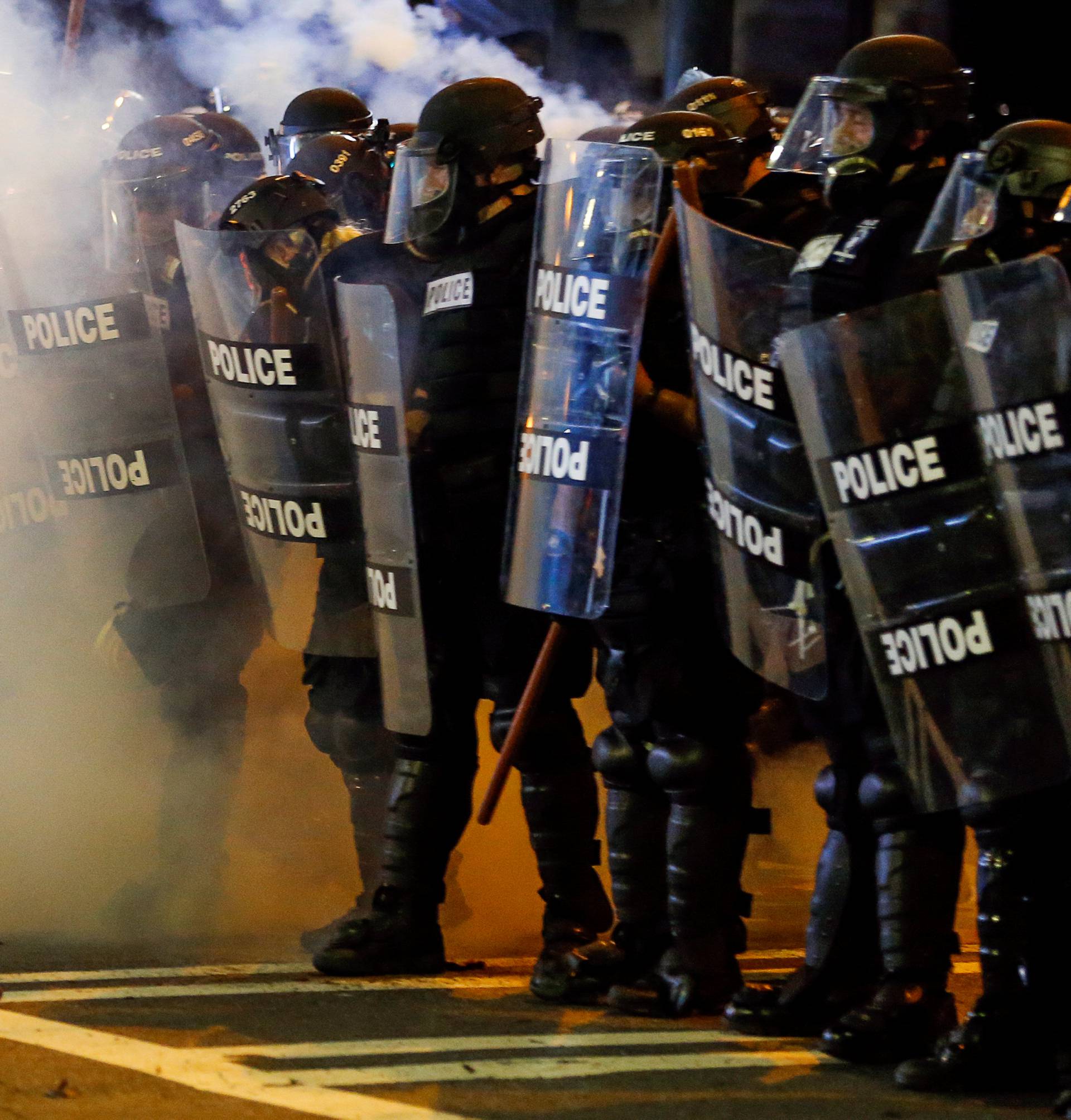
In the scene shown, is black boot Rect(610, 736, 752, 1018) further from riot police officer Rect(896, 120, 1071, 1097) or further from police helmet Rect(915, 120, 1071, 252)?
police helmet Rect(915, 120, 1071, 252)

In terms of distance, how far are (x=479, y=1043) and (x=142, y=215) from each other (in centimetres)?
279

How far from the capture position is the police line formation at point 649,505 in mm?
3375

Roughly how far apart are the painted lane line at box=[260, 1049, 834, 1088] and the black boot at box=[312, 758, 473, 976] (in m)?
0.92

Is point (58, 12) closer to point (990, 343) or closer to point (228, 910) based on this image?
point (228, 910)

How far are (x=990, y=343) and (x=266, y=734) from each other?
134 inches

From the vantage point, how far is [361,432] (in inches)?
176

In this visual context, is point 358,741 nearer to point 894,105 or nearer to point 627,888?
point 627,888

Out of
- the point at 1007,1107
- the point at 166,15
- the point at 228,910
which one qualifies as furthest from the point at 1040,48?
the point at 1007,1107

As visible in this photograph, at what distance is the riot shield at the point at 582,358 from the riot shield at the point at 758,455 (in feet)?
0.62

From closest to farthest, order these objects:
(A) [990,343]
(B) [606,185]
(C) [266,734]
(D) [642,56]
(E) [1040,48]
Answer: (A) [990,343]
(B) [606,185]
(C) [266,734]
(E) [1040,48]
(D) [642,56]

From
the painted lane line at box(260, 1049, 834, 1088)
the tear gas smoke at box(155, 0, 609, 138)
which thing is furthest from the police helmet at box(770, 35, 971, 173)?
the tear gas smoke at box(155, 0, 609, 138)

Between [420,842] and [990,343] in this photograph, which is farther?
[420,842]

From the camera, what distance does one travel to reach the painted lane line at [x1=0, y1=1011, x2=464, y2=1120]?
130 inches

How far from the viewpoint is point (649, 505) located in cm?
416
